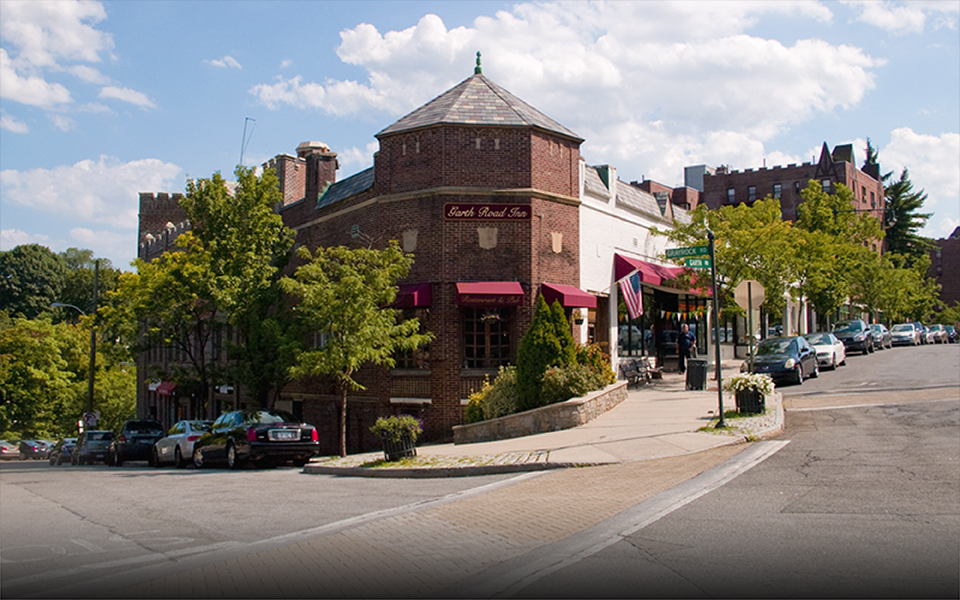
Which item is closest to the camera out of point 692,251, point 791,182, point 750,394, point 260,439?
point 692,251

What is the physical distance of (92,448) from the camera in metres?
28.8

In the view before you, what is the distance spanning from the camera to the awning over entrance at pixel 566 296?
2111 centimetres

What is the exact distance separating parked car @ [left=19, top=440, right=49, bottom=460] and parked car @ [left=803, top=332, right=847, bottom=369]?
45400 mm

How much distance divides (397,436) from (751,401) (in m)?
7.70

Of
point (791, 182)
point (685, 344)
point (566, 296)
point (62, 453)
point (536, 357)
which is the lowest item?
point (62, 453)

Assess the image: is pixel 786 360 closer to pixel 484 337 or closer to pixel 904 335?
pixel 484 337

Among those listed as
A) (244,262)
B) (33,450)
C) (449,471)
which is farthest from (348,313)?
(33,450)

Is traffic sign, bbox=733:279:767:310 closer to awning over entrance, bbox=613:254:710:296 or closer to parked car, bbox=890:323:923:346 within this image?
awning over entrance, bbox=613:254:710:296

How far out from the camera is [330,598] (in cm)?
594

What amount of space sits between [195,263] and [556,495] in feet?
54.9

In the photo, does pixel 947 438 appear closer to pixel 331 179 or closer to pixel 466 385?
pixel 466 385

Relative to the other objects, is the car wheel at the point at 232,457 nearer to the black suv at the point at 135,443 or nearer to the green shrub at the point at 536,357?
the green shrub at the point at 536,357

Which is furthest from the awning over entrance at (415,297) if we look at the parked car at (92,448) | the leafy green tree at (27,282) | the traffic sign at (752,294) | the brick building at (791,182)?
the leafy green tree at (27,282)

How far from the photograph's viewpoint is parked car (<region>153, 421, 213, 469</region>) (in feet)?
68.2
